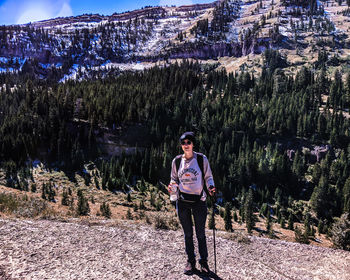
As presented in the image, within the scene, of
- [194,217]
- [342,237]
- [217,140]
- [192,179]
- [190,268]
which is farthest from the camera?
[217,140]

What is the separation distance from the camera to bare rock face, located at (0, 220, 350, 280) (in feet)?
27.8

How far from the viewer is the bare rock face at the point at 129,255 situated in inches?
333

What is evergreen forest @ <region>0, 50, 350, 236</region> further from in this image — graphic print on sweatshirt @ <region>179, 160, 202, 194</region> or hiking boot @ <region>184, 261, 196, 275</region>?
graphic print on sweatshirt @ <region>179, 160, 202, 194</region>

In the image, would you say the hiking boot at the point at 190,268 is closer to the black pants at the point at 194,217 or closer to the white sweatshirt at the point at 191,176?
the black pants at the point at 194,217

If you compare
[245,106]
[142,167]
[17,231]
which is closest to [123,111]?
[142,167]

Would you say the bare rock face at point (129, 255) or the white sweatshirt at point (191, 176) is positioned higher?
the white sweatshirt at point (191, 176)

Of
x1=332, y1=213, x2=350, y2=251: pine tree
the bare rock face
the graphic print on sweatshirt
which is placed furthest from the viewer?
x1=332, y1=213, x2=350, y2=251: pine tree

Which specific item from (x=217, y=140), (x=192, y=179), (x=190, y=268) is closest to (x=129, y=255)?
(x=190, y=268)

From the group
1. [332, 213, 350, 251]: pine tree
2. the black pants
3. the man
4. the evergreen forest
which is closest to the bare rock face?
the black pants

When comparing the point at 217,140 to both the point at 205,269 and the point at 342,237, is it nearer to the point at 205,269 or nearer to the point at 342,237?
the point at 342,237

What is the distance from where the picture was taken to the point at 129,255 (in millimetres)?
9680

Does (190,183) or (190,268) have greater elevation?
(190,183)

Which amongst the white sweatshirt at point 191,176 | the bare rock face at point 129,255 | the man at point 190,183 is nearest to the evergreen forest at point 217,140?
the bare rock face at point 129,255

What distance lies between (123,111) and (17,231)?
96.7 metres
